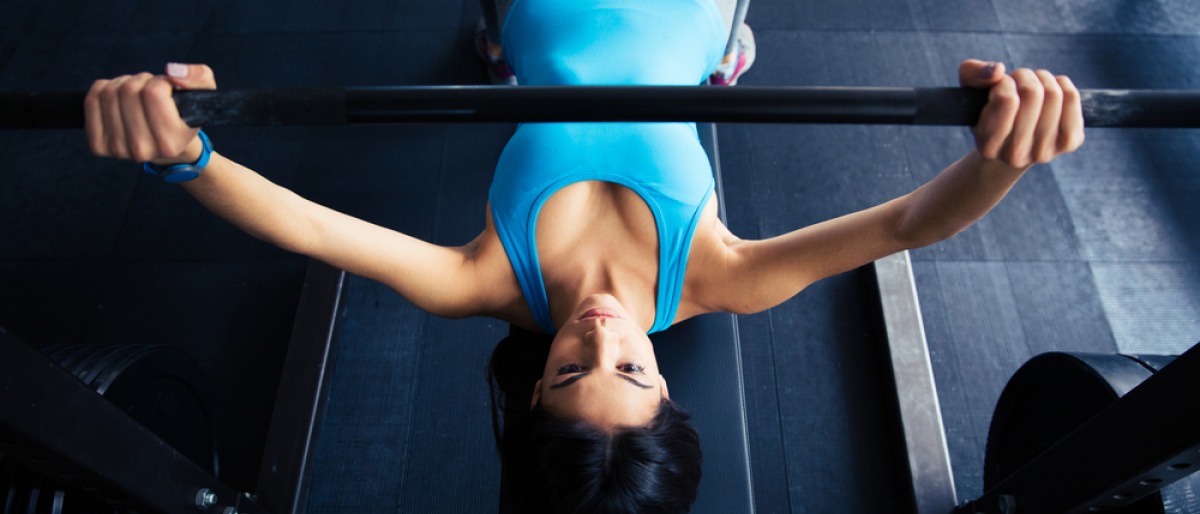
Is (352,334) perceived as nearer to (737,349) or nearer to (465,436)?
(465,436)

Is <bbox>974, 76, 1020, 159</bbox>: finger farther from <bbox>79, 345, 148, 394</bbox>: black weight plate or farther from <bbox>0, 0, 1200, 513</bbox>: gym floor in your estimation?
<bbox>79, 345, 148, 394</bbox>: black weight plate

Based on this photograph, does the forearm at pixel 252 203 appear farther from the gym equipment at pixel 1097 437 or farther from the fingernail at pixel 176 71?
the gym equipment at pixel 1097 437

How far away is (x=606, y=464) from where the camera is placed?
1.13 meters

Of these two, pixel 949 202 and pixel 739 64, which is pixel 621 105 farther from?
pixel 739 64

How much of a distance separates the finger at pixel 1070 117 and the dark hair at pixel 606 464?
0.69m

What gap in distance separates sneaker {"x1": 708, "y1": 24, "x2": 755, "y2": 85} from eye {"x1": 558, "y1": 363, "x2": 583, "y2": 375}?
1.30m

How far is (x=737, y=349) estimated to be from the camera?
1603 mm

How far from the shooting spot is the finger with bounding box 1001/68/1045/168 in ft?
2.72

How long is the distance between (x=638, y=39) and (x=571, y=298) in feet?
2.16

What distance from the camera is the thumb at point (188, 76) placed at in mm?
879

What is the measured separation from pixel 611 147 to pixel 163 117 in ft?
2.57

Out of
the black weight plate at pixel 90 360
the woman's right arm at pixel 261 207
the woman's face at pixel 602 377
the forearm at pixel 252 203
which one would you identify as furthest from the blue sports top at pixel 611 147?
the black weight plate at pixel 90 360

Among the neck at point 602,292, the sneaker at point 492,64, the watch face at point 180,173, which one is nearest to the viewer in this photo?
the watch face at point 180,173

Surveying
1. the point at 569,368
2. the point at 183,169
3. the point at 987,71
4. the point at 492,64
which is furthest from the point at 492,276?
A: the point at 492,64
